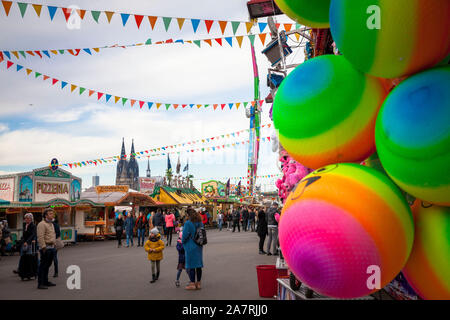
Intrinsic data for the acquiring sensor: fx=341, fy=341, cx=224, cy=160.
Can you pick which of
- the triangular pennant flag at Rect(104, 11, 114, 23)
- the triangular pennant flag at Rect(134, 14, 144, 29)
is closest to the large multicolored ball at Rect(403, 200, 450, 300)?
the triangular pennant flag at Rect(134, 14, 144, 29)

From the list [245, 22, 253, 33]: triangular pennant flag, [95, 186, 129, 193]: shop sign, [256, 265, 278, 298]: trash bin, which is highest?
[245, 22, 253, 33]: triangular pennant flag

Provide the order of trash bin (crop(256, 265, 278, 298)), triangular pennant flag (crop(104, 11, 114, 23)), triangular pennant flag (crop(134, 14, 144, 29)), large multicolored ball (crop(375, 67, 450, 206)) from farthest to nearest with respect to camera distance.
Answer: triangular pennant flag (crop(134, 14, 144, 29))
triangular pennant flag (crop(104, 11, 114, 23))
trash bin (crop(256, 265, 278, 298))
large multicolored ball (crop(375, 67, 450, 206))

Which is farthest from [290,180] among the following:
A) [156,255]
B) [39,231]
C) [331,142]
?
[39,231]

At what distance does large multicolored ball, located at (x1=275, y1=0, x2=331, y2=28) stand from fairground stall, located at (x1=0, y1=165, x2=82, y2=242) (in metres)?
15.2

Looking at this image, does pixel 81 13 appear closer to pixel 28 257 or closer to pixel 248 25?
pixel 248 25

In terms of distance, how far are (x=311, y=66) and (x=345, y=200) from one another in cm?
86

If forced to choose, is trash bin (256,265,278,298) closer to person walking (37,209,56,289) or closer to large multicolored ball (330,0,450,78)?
person walking (37,209,56,289)

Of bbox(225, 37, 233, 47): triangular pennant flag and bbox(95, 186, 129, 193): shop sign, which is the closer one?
bbox(225, 37, 233, 47): triangular pennant flag

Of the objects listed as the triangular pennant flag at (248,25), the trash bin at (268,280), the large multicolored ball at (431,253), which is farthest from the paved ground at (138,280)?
the triangular pennant flag at (248,25)

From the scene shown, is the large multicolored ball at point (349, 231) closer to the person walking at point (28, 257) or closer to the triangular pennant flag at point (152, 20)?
the triangular pennant flag at point (152, 20)

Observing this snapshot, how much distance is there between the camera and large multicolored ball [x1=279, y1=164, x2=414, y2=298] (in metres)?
1.55

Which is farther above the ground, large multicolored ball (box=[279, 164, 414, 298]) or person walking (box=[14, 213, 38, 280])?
large multicolored ball (box=[279, 164, 414, 298])

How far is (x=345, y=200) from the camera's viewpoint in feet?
5.22
